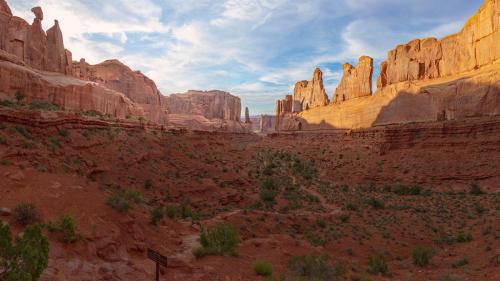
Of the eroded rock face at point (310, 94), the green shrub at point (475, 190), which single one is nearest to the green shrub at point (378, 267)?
the green shrub at point (475, 190)

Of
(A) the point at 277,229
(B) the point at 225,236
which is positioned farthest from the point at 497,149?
(B) the point at 225,236

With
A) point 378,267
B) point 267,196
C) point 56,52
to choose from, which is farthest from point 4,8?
point 378,267

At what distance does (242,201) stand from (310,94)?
6578 cm

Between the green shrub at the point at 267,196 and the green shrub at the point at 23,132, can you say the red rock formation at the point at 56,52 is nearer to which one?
the green shrub at the point at 23,132

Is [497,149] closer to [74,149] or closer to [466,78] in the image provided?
[466,78]

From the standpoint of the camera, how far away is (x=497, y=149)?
101ft

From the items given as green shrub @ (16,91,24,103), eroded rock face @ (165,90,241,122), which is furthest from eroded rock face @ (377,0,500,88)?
eroded rock face @ (165,90,241,122)

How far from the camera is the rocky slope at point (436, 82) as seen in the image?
36.3m

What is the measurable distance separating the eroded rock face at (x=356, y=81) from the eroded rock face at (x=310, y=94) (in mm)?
9022

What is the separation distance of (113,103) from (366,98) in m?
43.9

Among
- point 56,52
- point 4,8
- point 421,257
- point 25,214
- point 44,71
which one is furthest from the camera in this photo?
point 56,52

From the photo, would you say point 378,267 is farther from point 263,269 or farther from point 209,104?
point 209,104

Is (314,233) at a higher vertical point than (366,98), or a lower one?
lower

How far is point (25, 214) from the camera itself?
30.3ft
